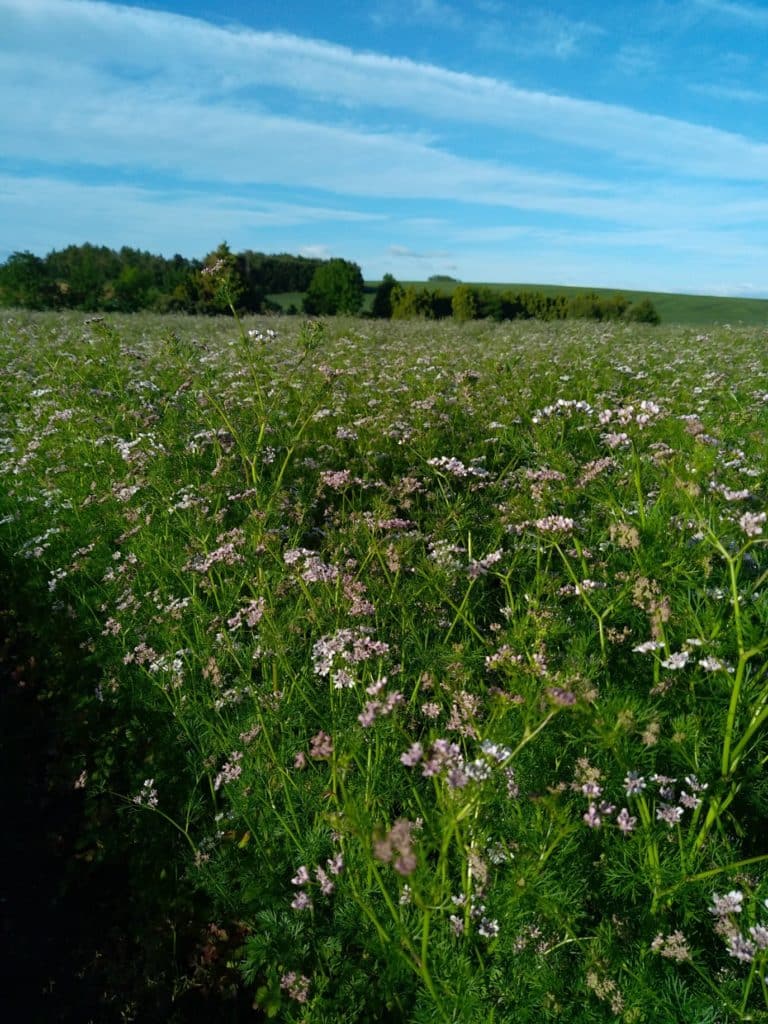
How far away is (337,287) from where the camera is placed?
61375 mm

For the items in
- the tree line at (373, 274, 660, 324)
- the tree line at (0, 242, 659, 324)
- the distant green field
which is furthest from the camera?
the distant green field

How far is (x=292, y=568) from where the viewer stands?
12.0 feet

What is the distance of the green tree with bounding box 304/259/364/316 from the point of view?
60781 millimetres

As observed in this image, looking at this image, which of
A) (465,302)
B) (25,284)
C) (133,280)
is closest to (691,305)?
(465,302)

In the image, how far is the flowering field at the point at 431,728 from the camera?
2.33 meters

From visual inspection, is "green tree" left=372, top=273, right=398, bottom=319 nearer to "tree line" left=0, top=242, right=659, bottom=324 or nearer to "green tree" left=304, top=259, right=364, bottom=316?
"tree line" left=0, top=242, right=659, bottom=324

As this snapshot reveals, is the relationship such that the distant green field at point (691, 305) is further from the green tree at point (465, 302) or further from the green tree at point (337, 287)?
the green tree at point (465, 302)

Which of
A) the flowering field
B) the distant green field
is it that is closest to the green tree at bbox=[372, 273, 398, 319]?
the distant green field

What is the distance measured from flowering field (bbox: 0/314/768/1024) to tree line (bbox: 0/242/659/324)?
19.1m

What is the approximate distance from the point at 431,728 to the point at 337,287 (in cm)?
6314

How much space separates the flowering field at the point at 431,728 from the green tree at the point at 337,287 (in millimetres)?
58284

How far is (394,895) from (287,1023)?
617 millimetres

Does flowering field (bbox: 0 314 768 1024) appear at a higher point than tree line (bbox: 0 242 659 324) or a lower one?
lower

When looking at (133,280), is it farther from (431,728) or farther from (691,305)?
(431,728)
